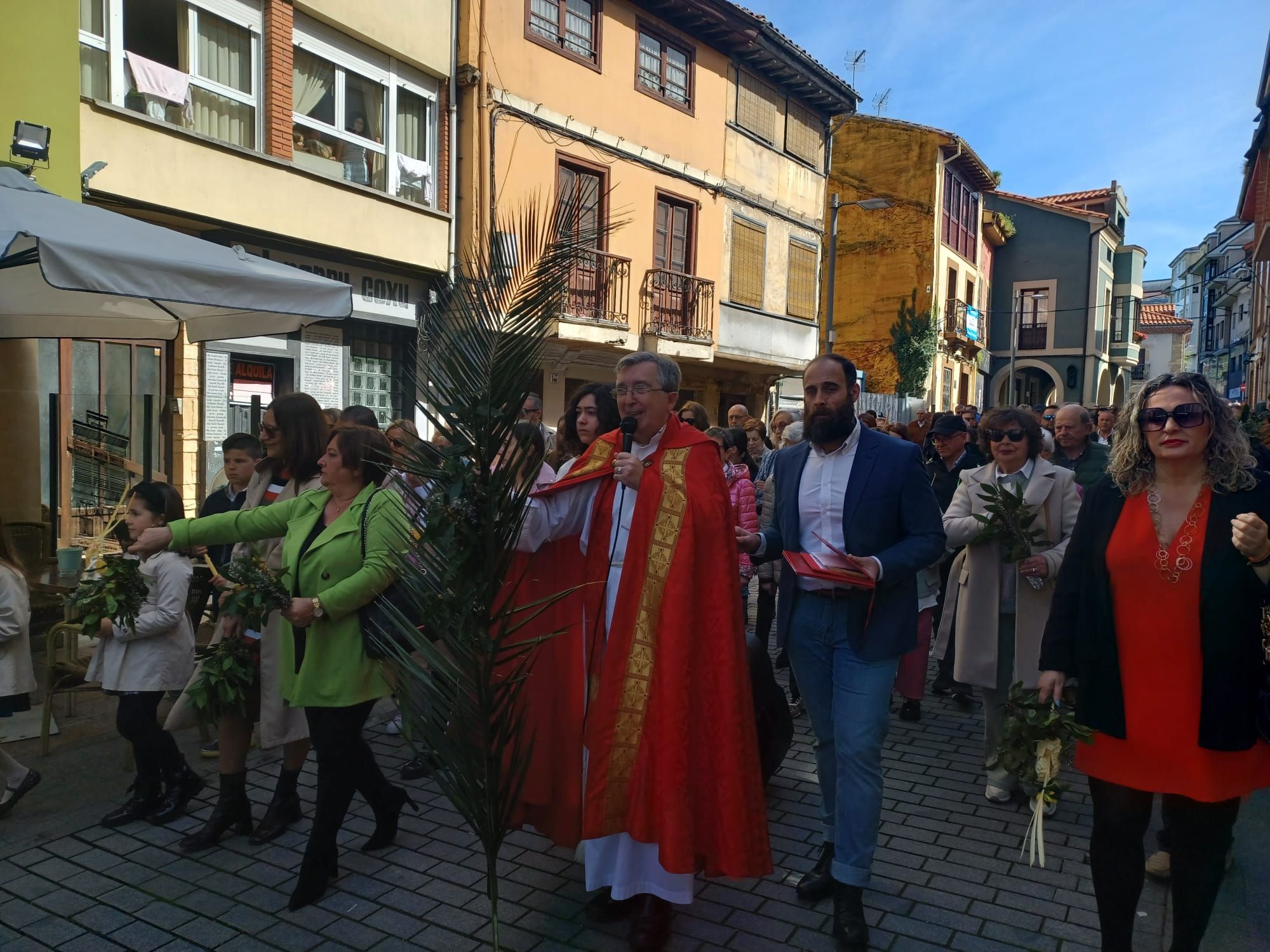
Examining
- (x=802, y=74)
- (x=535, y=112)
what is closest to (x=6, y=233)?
(x=535, y=112)

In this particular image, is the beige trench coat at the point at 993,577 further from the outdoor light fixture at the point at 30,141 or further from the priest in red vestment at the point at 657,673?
the outdoor light fixture at the point at 30,141

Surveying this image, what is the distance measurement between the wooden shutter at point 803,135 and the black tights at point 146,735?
20.4m

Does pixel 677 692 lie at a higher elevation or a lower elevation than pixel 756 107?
lower

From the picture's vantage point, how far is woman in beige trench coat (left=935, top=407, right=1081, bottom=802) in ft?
15.6

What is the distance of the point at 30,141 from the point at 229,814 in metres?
5.78

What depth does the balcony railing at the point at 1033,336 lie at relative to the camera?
41.4 metres

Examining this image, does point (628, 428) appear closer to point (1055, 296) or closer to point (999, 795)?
point (999, 795)

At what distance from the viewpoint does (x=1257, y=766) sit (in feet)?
9.54

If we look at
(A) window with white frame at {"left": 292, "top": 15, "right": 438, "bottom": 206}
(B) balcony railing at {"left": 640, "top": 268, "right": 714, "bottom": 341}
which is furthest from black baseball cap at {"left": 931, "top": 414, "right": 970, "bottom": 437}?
(B) balcony railing at {"left": 640, "top": 268, "right": 714, "bottom": 341}

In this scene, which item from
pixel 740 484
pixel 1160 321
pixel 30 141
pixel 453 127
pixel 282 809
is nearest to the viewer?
pixel 282 809

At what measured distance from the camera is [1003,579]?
4957 millimetres

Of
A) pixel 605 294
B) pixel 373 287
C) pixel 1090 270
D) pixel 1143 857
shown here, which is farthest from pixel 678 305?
pixel 1090 270

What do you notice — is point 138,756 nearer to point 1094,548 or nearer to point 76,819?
point 76,819

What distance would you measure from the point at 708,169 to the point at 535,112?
509cm
